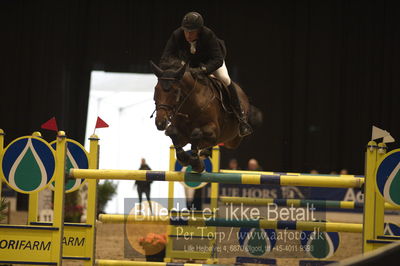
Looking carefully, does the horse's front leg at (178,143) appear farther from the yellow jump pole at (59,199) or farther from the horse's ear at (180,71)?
the yellow jump pole at (59,199)

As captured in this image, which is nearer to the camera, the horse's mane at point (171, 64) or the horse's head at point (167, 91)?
the horse's head at point (167, 91)

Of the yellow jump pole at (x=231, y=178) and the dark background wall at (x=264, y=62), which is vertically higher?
the dark background wall at (x=264, y=62)

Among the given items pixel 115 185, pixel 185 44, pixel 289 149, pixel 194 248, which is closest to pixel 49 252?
pixel 185 44

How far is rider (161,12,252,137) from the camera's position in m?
4.14

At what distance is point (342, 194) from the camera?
430 inches

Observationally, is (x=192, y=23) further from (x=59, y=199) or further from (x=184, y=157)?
(x=59, y=199)

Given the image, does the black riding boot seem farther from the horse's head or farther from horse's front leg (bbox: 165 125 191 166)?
the horse's head

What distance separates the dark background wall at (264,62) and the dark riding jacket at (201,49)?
9.06 meters

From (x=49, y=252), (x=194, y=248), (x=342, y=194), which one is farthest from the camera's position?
(x=342, y=194)

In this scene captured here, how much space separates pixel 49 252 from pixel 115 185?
303 inches


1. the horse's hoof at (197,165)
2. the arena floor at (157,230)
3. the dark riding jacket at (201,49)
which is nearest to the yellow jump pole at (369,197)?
the horse's hoof at (197,165)

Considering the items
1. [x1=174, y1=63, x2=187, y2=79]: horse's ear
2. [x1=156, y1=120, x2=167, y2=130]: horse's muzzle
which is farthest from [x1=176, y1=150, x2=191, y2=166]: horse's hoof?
[x1=174, y1=63, x2=187, y2=79]: horse's ear

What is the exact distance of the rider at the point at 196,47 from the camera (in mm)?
4141

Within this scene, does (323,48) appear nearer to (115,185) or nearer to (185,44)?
(115,185)
